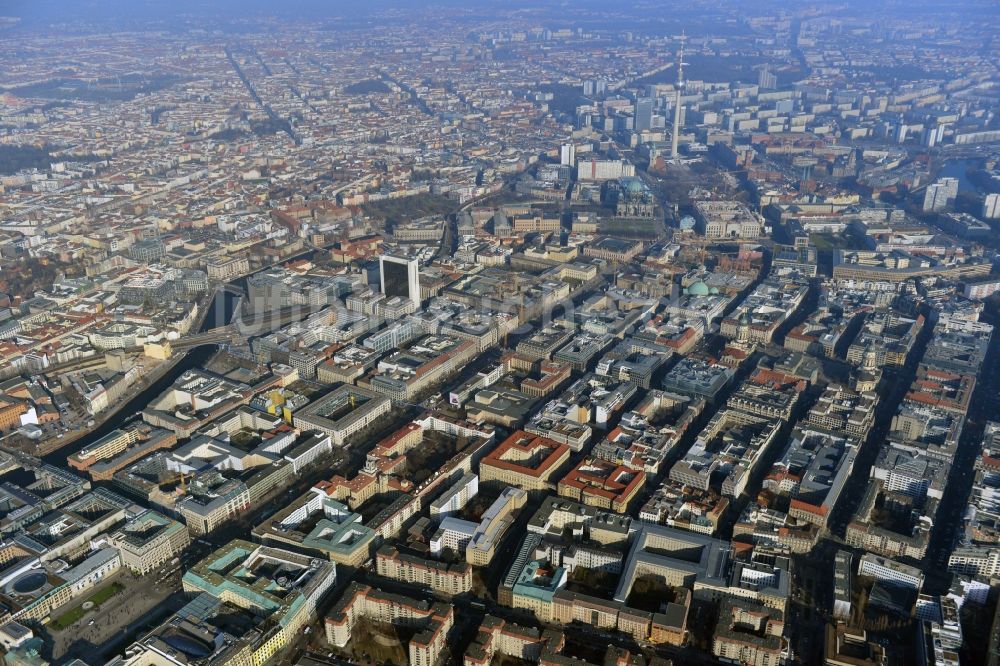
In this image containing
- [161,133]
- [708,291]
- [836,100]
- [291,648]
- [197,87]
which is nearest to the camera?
[291,648]

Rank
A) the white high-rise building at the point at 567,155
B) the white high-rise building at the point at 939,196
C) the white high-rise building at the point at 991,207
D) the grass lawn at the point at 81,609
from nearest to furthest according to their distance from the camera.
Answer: the grass lawn at the point at 81,609
the white high-rise building at the point at 991,207
the white high-rise building at the point at 939,196
the white high-rise building at the point at 567,155

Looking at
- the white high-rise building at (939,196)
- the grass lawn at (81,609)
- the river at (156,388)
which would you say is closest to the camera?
the grass lawn at (81,609)

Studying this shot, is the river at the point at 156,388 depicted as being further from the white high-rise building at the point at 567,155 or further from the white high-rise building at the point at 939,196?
the white high-rise building at the point at 939,196

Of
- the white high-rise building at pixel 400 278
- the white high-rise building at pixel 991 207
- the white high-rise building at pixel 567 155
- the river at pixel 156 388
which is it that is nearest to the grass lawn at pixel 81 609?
the river at pixel 156 388

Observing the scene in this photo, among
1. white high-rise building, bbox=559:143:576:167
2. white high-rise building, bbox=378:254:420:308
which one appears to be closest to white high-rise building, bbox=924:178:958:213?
white high-rise building, bbox=559:143:576:167

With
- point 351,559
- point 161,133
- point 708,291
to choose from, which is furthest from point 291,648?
point 161,133

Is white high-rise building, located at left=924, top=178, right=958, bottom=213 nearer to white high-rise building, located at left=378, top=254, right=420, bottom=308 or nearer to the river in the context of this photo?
white high-rise building, located at left=378, top=254, right=420, bottom=308

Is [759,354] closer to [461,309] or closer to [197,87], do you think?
[461,309]
